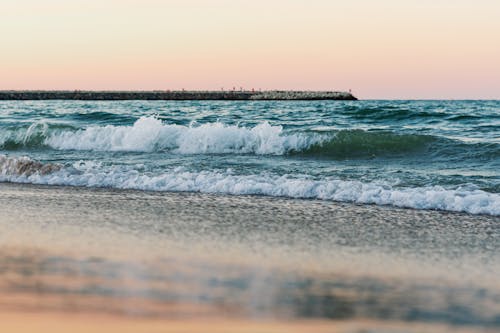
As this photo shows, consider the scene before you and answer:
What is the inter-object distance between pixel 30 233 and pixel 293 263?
2.49 m

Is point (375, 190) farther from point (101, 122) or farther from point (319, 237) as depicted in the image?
point (101, 122)

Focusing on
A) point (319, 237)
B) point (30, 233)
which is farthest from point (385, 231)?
point (30, 233)

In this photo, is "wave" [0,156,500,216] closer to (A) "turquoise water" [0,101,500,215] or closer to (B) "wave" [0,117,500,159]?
(A) "turquoise water" [0,101,500,215]

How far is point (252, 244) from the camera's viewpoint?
602cm

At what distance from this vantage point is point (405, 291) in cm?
460

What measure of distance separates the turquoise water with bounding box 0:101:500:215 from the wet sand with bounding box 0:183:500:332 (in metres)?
1.15

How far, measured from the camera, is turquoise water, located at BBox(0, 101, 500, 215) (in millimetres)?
9289

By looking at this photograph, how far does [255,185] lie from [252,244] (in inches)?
144

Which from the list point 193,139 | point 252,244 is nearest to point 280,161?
point 193,139

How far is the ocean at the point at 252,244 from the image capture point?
4.06 m

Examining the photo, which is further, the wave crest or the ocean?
the wave crest

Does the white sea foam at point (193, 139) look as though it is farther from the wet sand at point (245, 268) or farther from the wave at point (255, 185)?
the wet sand at point (245, 268)

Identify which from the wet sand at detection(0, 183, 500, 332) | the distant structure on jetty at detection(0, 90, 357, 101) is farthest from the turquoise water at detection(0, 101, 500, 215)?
the distant structure on jetty at detection(0, 90, 357, 101)

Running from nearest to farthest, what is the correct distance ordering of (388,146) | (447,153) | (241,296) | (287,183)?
1. (241,296)
2. (287,183)
3. (447,153)
4. (388,146)
